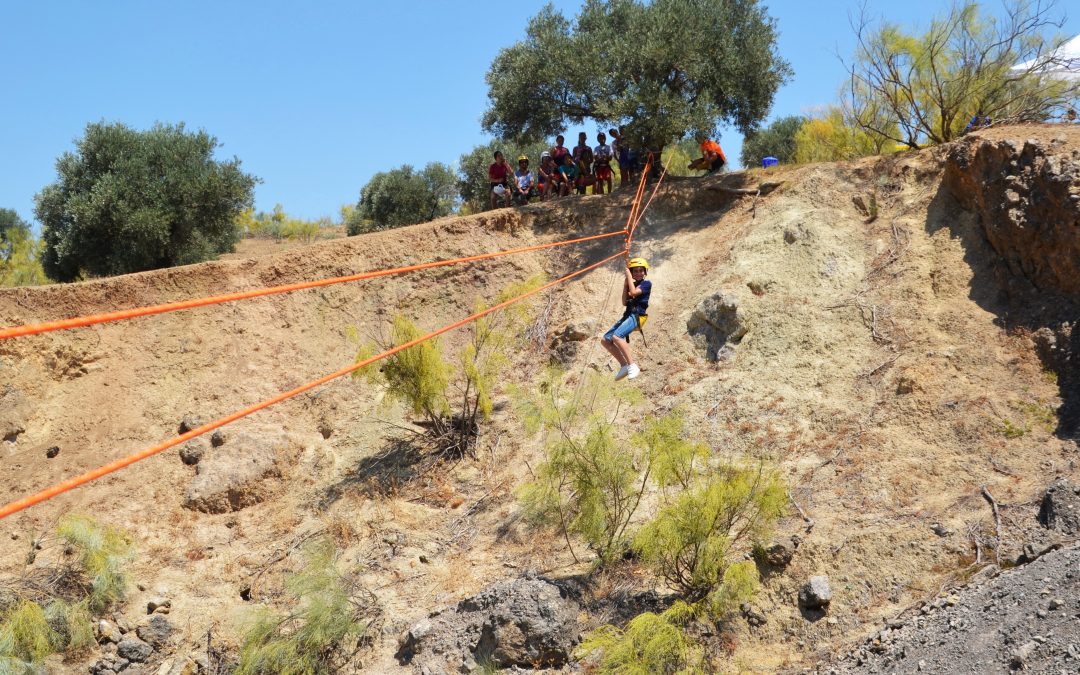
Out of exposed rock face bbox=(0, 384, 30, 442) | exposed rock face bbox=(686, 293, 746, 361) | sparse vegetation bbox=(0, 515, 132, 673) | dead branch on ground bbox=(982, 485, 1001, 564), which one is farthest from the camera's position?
exposed rock face bbox=(0, 384, 30, 442)

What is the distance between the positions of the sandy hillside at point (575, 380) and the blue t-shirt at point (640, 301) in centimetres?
193

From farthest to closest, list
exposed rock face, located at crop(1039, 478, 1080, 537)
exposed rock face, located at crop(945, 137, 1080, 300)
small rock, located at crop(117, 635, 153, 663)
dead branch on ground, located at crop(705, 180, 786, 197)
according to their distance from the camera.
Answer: dead branch on ground, located at crop(705, 180, 786, 197)
exposed rock face, located at crop(945, 137, 1080, 300)
small rock, located at crop(117, 635, 153, 663)
exposed rock face, located at crop(1039, 478, 1080, 537)

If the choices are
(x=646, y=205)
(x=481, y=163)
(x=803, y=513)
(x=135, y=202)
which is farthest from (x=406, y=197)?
(x=803, y=513)

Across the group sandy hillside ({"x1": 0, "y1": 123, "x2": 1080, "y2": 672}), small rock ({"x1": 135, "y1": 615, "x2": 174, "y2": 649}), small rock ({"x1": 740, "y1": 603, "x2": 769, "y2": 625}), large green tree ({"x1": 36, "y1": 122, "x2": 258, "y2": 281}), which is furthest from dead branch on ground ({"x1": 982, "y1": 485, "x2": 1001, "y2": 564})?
large green tree ({"x1": 36, "y1": 122, "x2": 258, "y2": 281})

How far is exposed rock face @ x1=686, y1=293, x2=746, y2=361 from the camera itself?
1346cm

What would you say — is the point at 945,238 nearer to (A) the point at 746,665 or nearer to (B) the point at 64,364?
(A) the point at 746,665

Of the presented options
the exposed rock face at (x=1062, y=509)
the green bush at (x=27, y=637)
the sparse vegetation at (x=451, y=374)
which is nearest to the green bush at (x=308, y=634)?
the green bush at (x=27, y=637)

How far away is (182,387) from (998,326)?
1212cm

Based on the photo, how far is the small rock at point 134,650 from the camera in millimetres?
10673

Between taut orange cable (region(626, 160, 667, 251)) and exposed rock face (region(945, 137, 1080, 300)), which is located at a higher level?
taut orange cable (region(626, 160, 667, 251))

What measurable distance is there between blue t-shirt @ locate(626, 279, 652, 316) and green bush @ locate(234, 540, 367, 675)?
4.83 m

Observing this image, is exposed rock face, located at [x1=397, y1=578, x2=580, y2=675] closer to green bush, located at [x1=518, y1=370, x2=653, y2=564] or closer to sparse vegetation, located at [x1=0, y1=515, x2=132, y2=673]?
green bush, located at [x1=518, y1=370, x2=653, y2=564]

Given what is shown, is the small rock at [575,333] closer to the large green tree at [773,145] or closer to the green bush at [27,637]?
the green bush at [27,637]

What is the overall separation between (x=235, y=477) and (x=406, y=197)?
14535mm
